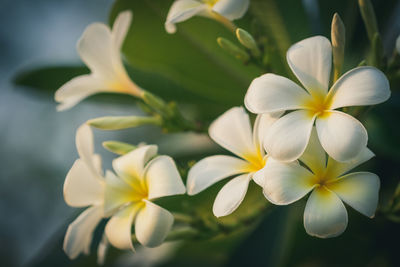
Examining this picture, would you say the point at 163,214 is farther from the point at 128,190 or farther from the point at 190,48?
the point at 190,48

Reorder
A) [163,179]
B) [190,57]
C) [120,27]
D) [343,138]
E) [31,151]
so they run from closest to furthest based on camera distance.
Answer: [343,138] < [163,179] < [120,27] < [190,57] < [31,151]

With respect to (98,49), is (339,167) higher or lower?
lower

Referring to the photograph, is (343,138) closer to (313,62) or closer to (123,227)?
(313,62)

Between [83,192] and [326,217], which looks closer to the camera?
[326,217]

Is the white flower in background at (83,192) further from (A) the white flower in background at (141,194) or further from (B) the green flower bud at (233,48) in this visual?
(B) the green flower bud at (233,48)

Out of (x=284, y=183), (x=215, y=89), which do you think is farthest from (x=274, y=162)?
(x=215, y=89)

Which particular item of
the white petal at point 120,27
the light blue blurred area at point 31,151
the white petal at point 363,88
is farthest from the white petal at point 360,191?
the light blue blurred area at point 31,151
